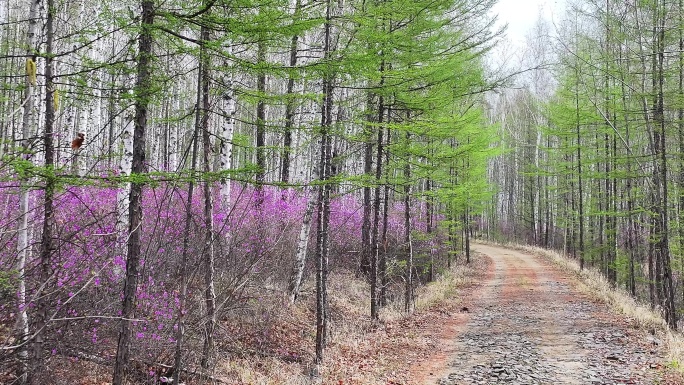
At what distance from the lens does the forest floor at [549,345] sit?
7391 millimetres

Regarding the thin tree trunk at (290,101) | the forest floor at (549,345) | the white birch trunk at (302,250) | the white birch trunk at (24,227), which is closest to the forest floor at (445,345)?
the forest floor at (549,345)

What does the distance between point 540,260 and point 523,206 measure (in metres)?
18.8

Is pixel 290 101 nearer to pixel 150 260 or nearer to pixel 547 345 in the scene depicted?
pixel 150 260

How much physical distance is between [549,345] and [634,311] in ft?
14.9

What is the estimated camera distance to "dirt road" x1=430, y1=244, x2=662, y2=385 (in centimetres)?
743

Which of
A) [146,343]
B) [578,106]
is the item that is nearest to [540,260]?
[578,106]

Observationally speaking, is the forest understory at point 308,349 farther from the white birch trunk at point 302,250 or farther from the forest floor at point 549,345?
the forest floor at point 549,345

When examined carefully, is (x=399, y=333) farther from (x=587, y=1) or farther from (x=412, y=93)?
(x=587, y=1)

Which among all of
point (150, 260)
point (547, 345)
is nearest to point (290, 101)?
point (150, 260)

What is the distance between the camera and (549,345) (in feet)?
30.8

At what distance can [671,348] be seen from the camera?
28.0ft

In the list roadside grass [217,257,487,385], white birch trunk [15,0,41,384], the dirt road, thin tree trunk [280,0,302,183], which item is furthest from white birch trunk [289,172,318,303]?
white birch trunk [15,0,41,384]

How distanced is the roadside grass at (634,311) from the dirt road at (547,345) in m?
0.29

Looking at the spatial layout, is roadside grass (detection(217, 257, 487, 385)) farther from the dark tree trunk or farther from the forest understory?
the dark tree trunk
